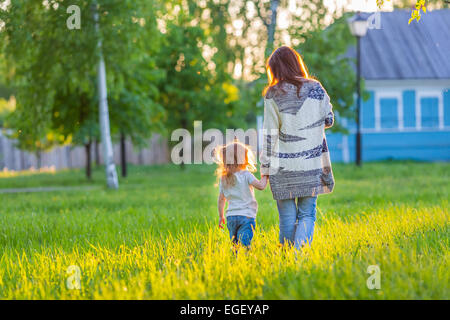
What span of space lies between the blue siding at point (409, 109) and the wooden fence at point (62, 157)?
35.8ft

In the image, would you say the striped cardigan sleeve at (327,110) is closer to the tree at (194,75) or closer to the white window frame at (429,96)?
the tree at (194,75)

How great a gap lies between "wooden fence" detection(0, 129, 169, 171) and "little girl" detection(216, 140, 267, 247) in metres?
17.7

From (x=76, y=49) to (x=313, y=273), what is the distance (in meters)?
8.95

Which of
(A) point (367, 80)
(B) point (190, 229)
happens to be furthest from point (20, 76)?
(A) point (367, 80)

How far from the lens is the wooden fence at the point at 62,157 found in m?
23.8

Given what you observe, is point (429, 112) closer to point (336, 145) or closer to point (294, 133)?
point (336, 145)

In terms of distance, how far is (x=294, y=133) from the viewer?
4082 millimetres

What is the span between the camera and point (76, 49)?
10.9 meters

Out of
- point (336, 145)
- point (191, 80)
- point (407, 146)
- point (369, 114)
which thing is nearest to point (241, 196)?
point (191, 80)

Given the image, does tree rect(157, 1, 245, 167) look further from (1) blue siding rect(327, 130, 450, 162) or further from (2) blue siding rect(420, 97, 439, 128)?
(2) blue siding rect(420, 97, 439, 128)

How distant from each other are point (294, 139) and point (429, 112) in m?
20.7
